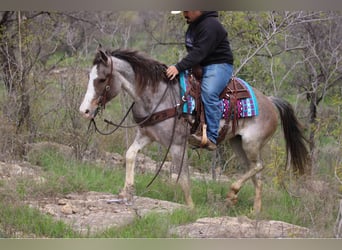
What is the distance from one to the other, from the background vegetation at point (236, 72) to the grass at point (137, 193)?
22mm

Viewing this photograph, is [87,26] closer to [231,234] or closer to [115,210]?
[115,210]

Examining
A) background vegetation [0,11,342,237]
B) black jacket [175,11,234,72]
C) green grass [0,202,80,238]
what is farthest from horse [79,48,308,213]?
green grass [0,202,80,238]

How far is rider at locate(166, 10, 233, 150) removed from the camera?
5734mm

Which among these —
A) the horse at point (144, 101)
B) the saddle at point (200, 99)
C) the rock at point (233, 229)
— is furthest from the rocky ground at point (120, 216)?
the saddle at point (200, 99)

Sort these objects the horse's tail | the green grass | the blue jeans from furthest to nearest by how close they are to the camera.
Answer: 1. the horse's tail
2. the blue jeans
3. the green grass

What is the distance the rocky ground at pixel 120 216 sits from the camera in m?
4.81

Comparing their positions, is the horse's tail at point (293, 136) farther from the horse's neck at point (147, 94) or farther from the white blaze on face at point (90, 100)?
the white blaze on face at point (90, 100)

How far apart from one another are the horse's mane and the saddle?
37cm

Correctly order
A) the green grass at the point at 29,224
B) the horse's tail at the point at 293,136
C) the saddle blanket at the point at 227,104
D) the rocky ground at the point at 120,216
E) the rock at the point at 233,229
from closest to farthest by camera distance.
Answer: the rock at the point at 233,229 < the rocky ground at the point at 120,216 < the green grass at the point at 29,224 < the saddle blanket at the point at 227,104 < the horse's tail at the point at 293,136

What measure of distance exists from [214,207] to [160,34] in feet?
23.6

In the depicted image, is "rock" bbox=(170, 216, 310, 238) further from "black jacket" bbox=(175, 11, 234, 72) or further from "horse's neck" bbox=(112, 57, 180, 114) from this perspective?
"black jacket" bbox=(175, 11, 234, 72)

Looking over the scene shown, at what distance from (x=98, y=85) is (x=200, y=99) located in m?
1.11

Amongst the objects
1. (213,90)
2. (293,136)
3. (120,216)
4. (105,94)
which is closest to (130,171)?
(120,216)
